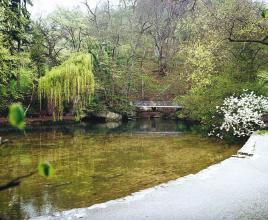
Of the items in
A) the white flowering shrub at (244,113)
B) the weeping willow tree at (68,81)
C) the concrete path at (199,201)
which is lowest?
the concrete path at (199,201)

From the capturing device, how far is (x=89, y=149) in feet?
55.8

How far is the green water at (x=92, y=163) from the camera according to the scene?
30.2 ft

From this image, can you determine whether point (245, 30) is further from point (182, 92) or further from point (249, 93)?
point (182, 92)

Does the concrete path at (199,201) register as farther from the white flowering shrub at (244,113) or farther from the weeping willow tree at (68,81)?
the weeping willow tree at (68,81)

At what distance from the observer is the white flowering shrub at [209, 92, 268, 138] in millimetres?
18656

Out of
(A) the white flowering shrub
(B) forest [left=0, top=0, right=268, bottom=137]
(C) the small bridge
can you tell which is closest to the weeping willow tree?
(B) forest [left=0, top=0, right=268, bottom=137]

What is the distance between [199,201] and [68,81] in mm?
19682

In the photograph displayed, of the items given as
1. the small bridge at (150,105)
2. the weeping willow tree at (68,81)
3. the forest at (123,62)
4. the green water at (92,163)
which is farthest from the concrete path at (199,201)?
the small bridge at (150,105)

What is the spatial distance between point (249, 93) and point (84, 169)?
11155 millimetres

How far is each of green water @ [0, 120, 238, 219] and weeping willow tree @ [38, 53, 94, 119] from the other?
3204mm

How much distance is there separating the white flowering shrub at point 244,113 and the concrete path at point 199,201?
896cm

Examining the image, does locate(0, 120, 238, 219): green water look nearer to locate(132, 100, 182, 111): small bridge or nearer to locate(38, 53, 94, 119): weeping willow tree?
locate(38, 53, 94, 119): weeping willow tree

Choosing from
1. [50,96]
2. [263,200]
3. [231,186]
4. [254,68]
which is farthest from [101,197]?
[50,96]

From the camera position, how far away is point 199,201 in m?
7.19
